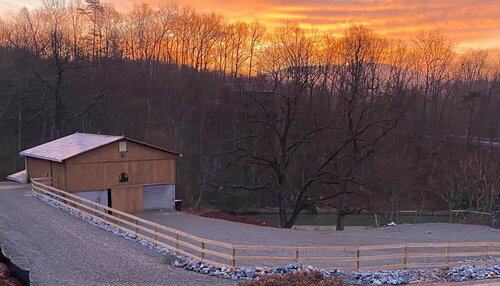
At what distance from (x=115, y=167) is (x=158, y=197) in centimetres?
320

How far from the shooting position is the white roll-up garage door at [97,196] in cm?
2627

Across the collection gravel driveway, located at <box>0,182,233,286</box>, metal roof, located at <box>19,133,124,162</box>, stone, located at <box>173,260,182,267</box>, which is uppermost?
metal roof, located at <box>19,133,124,162</box>

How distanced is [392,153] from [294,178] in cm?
1607

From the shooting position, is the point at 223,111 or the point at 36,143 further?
the point at 223,111

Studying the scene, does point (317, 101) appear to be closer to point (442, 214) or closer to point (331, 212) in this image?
point (331, 212)

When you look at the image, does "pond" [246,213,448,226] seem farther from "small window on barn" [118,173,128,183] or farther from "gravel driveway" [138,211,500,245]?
"small window on barn" [118,173,128,183]

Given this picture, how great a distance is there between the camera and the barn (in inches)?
1033

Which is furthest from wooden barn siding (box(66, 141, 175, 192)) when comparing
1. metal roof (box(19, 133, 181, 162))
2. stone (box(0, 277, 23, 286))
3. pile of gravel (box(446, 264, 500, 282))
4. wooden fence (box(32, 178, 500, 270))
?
pile of gravel (box(446, 264, 500, 282))

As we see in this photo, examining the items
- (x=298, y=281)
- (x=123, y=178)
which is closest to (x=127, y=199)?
(x=123, y=178)

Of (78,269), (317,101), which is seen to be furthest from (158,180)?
(317,101)

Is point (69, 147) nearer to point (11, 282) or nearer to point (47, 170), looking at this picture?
point (47, 170)

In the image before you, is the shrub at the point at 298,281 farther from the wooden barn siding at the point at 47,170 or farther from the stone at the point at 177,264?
the wooden barn siding at the point at 47,170

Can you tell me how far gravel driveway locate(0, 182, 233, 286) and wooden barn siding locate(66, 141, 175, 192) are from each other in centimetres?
482

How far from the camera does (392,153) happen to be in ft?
168
